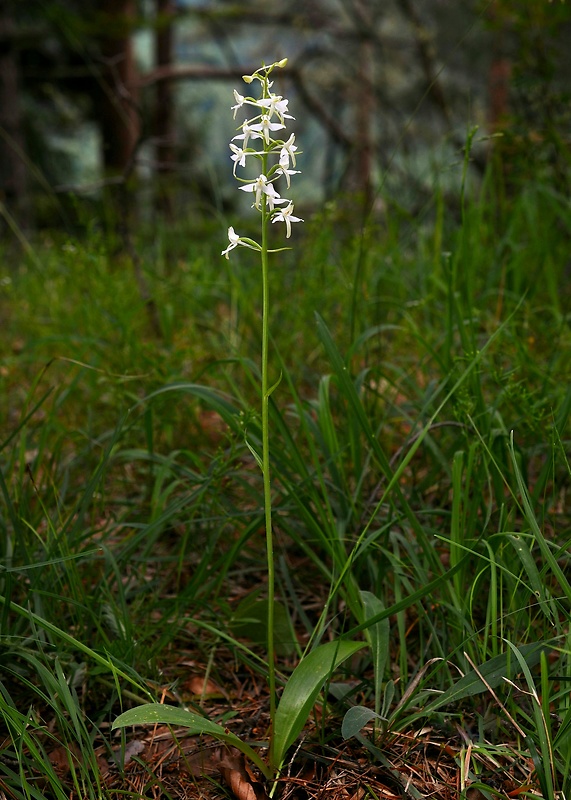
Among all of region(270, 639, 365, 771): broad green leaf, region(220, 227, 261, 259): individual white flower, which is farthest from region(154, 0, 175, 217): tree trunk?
region(270, 639, 365, 771): broad green leaf

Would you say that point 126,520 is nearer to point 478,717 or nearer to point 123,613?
point 123,613

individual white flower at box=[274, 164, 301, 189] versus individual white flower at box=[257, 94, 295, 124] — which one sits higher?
individual white flower at box=[257, 94, 295, 124]

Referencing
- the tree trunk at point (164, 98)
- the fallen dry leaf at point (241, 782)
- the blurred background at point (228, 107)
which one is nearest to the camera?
the fallen dry leaf at point (241, 782)

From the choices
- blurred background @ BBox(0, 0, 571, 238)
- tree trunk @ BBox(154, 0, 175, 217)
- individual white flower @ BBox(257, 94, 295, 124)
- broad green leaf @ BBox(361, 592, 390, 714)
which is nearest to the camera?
individual white flower @ BBox(257, 94, 295, 124)

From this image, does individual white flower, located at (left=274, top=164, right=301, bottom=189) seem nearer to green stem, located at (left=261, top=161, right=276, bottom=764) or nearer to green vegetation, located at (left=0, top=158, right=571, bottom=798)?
green stem, located at (left=261, top=161, right=276, bottom=764)

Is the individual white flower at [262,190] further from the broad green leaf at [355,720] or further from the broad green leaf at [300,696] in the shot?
the broad green leaf at [355,720]


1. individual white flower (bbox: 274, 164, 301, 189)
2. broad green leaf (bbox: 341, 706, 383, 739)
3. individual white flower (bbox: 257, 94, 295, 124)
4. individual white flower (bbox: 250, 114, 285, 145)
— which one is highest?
individual white flower (bbox: 257, 94, 295, 124)

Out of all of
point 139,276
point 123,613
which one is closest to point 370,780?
point 123,613

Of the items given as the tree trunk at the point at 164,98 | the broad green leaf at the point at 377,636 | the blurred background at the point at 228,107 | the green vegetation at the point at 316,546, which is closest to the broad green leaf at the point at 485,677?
the green vegetation at the point at 316,546
